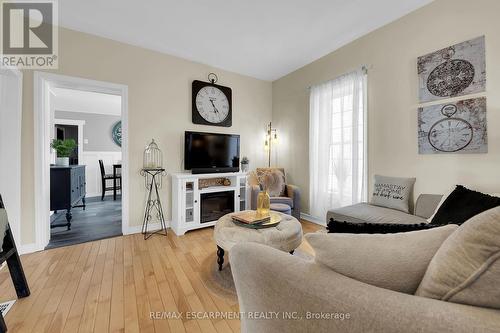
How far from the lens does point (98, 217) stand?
11.9 ft

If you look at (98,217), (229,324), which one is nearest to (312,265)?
(229,324)

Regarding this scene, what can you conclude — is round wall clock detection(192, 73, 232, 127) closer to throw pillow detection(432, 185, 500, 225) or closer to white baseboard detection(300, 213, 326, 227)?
white baseboard detection(300, 213, 326, 227)

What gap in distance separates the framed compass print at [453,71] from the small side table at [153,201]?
331 cm

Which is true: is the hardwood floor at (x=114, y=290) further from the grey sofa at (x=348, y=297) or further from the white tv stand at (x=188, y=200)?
the grey sofa at (x=348, y=297)

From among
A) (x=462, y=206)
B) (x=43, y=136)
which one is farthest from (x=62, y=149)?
(x=462, y=206)

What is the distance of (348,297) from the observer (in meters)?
0.53

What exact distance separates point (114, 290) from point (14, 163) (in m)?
1.83

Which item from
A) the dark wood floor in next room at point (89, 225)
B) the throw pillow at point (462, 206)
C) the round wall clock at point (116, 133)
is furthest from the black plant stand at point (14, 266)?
the round wall clock at point (116, 133)

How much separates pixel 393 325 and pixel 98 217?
4.37 meters

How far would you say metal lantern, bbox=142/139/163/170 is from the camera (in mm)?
2998

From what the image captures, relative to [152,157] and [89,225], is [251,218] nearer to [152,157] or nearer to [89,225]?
[152,157]

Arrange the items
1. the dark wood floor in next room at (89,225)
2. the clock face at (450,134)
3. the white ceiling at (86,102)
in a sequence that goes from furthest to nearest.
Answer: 1. the white ceiling at (86,102)
2. the dark wood floor in next room at (89,225)
3. the clock face at (450,134)

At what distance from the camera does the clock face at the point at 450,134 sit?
194cm

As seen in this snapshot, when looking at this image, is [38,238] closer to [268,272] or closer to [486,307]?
[268,272]
